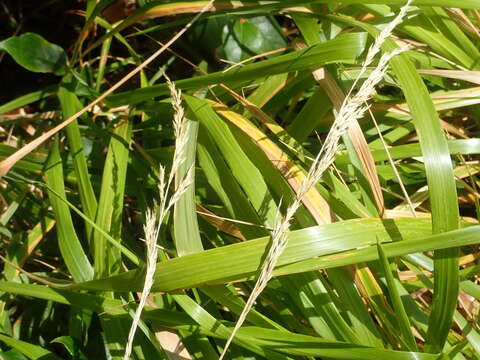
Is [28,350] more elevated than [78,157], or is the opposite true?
[78,157]

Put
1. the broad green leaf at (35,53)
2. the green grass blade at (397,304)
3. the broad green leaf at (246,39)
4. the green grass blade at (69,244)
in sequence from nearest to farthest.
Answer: the green grass blade at (397,304)
the green grass blade at (69,244)
the broad green leaf at (35,53)
the broad green leaf at (246,39)

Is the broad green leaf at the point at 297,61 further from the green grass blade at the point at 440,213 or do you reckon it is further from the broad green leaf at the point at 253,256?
the broad green leaf at the point at 253,256

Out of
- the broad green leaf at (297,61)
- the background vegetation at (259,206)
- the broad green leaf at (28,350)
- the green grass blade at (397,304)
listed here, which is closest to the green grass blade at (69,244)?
the background vegetation at (259,206)

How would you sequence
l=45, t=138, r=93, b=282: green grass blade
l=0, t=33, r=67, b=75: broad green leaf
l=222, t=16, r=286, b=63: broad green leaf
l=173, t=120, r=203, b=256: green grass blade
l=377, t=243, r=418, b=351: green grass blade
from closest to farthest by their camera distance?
l=377, t=243, r=418, b=351: green grass blade
l=173, t=120, r=203, b=256: green grass blade
l=45, t=138, r=93, b=282: green grass blade
l=0, t=33, r=67, b=75: broad green leaf
l=222, t=16, r=286, b=63: broad green leaf

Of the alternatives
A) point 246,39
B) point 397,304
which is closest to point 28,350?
point 397,304

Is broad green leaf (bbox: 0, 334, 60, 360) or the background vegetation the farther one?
broad green leaf (bbox: 0, 334, 60, 360)

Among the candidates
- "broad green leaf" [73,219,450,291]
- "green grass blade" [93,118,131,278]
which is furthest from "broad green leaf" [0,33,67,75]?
"broad green leaf" [73,219,450,291]

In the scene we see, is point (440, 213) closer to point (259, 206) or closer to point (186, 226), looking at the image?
point (259, 206)

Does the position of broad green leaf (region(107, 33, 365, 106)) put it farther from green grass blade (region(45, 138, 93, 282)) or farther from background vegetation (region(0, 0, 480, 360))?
green grass blade (region(45, 138, 93, 282))

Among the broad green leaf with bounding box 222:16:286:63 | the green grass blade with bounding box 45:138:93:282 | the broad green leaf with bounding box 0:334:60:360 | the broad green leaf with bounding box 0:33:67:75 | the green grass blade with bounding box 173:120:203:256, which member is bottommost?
the broad green leaf with bounding box 0:334:60:360
